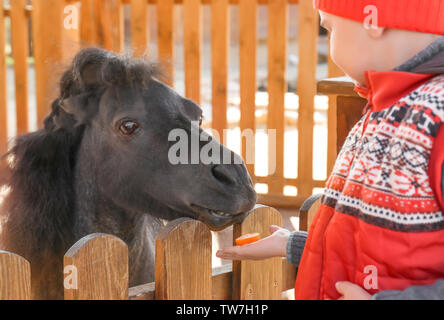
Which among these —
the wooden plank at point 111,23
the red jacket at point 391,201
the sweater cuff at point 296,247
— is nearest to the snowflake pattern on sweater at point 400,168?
the red jacket at point 391,201

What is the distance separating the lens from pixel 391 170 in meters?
1.17

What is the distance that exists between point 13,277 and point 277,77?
145 inches

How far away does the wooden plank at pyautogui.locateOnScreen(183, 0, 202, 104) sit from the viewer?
15.5ft

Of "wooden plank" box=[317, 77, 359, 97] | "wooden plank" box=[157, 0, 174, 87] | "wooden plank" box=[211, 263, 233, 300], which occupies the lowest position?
"wooden plank" box=[211, 263, 233, 300]

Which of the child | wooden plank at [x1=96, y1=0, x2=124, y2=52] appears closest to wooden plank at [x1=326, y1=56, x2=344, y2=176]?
wooden plank at [x1=96, y1=0, x2=124, y2=52]

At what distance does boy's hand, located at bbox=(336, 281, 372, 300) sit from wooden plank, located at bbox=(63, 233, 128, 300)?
0.50 metres

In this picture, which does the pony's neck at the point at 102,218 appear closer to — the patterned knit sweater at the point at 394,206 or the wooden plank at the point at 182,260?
the wooden plank at the point at 182,260

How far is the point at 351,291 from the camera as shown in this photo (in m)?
1.20

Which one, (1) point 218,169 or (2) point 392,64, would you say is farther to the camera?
(1) point 218,169

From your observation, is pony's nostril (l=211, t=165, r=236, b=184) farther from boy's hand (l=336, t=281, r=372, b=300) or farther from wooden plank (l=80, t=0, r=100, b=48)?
wooden plank (l=80, t=0, r=100, b=48)

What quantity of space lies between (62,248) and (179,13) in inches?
545
